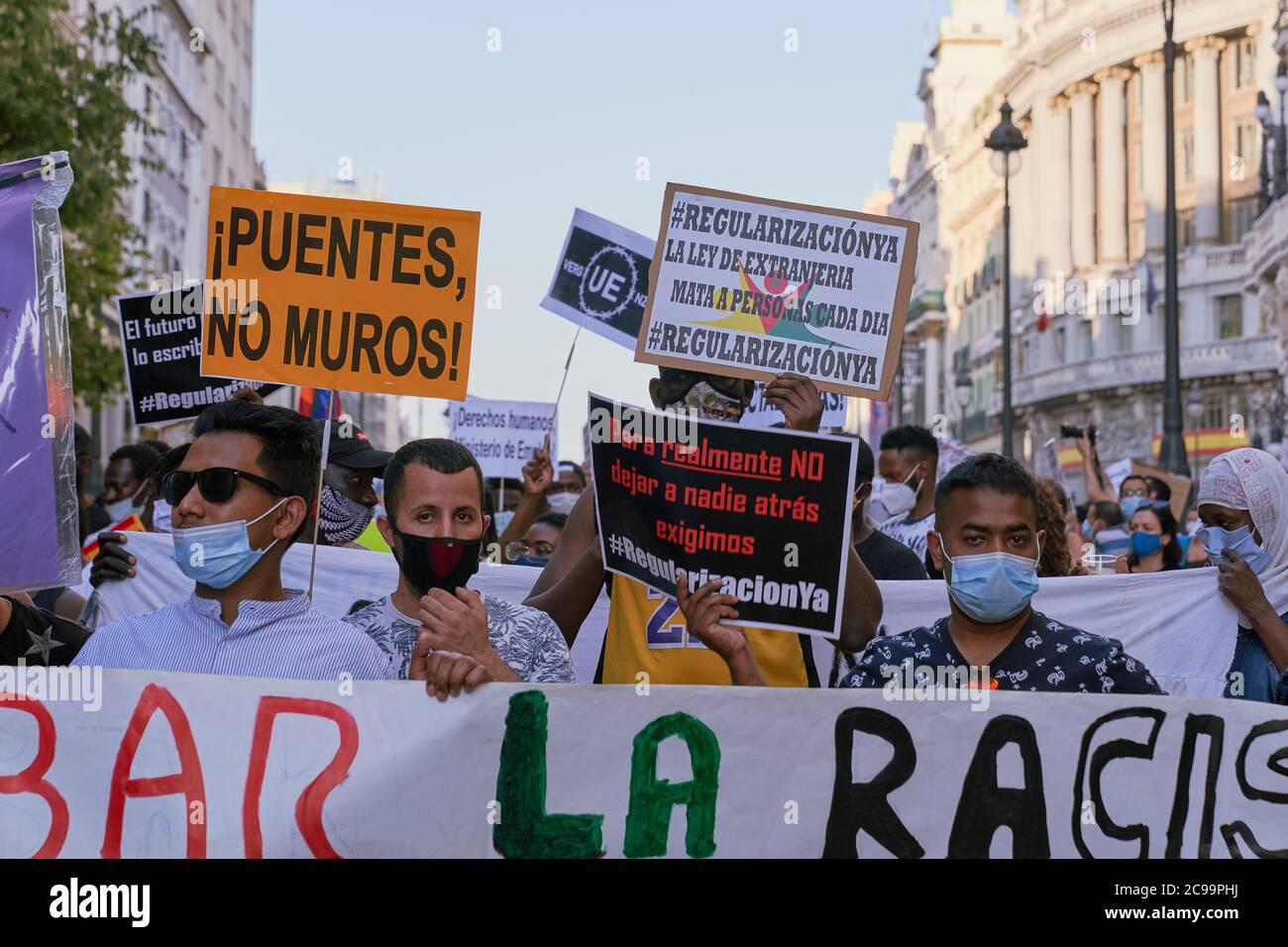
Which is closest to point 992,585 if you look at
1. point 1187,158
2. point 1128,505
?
point 1128,505

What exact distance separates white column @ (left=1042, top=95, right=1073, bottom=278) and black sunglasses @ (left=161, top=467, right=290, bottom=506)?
6976cm

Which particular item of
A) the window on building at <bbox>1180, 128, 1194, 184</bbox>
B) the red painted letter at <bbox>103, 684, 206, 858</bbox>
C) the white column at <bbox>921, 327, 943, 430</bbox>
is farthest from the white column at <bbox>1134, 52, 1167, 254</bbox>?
the red painted letter at <bbox>103, 684, 206, 858</bbox>

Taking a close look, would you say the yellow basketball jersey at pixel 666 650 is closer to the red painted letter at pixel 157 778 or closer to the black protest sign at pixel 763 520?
the black protest sign at pixel 763 520

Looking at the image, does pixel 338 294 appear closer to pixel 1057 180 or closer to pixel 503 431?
pixel 503 431

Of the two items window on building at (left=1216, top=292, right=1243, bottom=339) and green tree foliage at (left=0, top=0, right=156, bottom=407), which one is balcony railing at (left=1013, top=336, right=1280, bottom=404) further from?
green tree foliage at (left=0, top=0, right=156, bottom=407)

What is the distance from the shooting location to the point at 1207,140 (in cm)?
6347

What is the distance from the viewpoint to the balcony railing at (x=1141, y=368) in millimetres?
59031

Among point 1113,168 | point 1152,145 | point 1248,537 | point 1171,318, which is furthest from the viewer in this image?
point 1113,168

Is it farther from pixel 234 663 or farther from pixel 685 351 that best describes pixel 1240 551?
pixel 234 663

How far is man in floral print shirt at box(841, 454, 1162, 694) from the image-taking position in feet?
13.6

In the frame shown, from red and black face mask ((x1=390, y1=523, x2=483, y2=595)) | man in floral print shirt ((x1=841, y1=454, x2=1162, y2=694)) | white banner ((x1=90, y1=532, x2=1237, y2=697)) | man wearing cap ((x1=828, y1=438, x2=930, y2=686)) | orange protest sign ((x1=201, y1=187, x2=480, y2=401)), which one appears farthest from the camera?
man wearing cap ((x1=828, y1=438, x2=930, y2=686))

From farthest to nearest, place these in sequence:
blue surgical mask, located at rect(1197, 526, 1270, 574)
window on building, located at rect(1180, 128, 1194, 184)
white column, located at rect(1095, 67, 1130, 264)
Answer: white column, located at rect(1095, 67, 1130, 264), window on building, located at rect(1180, 128, 1194, 184), blue surgical mask, located at rect(1197, 526, 1270, 574)

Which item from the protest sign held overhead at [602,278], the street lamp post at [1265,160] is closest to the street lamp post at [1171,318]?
the street lamp post at [1265,160]

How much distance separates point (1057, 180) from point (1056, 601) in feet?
227
